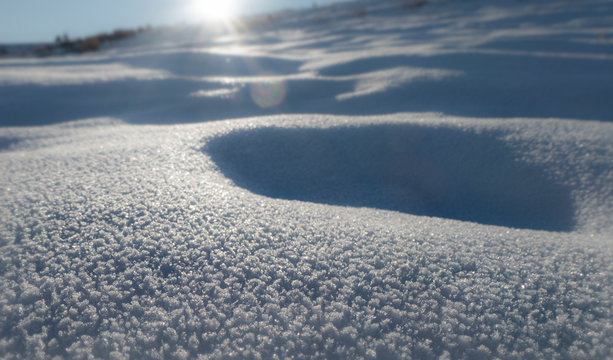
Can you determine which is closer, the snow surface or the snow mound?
the snow surface

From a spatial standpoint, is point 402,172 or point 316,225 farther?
point 402,172

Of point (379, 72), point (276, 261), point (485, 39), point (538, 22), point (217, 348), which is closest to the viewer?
point (217, 348)

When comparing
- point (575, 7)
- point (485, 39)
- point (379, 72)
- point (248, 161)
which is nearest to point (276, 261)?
point (248, 161)

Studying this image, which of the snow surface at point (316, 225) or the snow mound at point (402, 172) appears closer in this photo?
the snow surface at point (316, 225)

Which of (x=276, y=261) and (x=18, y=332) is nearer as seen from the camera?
(x=18, y=332)

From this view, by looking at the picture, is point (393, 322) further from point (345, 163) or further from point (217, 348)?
point (345, 163)

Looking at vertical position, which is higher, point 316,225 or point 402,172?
point 402,172
